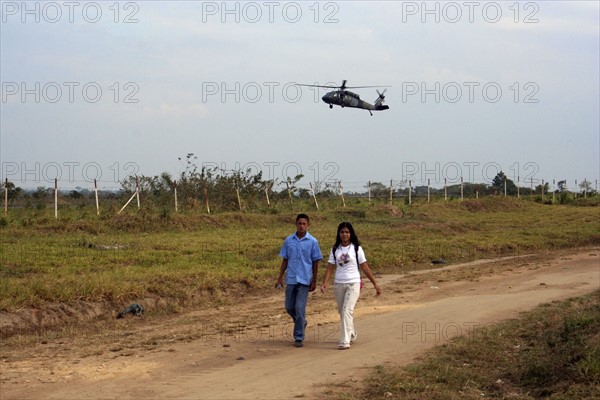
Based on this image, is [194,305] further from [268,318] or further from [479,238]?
[479,238]

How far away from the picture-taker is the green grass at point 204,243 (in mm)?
15109

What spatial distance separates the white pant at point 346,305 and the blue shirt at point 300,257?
0.44m

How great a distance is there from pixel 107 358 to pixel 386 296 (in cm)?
761

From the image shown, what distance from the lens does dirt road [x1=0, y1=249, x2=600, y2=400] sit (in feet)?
27.6

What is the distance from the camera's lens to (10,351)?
10734mm

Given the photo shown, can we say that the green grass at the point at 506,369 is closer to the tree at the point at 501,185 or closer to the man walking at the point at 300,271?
the man walking at the point at 300,271

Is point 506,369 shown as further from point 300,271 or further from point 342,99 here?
point 342,99

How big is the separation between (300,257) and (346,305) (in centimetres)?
88

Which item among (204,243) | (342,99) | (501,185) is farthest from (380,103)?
(501,185)

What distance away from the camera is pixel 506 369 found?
31.3 feet

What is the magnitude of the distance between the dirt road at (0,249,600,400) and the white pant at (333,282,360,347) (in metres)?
0.19

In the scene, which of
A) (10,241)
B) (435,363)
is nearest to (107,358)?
(435,363)

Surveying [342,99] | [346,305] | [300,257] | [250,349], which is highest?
[342,99]

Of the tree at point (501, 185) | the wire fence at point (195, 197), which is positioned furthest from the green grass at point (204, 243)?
the tree at point (501, 185)
